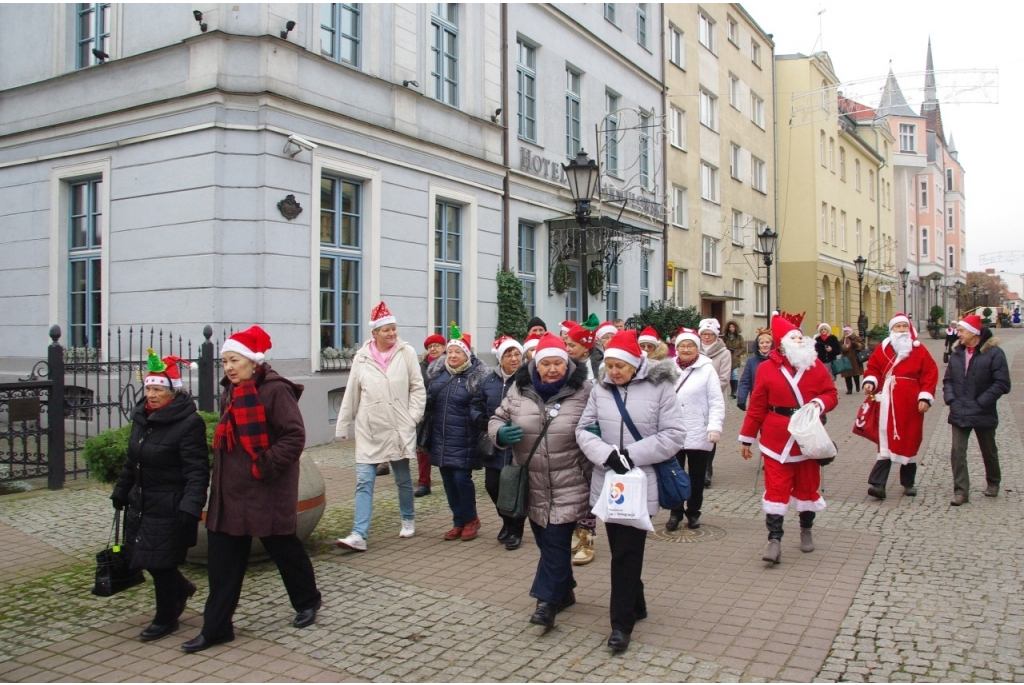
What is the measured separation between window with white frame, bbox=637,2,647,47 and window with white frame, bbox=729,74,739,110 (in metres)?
8.50

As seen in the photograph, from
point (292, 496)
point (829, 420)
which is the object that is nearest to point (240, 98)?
point (292, 496)

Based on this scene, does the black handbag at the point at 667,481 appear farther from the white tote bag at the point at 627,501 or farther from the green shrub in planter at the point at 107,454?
the green shrub in planter at the point at 107,454

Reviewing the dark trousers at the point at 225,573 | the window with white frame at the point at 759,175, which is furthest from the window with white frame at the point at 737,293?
the dark trousers at the point at 225,573

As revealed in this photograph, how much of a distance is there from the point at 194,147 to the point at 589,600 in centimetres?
924

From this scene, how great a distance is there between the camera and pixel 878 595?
5723 mm

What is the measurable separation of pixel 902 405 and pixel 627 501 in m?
5.41

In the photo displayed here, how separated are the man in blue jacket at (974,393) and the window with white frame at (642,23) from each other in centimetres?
1793

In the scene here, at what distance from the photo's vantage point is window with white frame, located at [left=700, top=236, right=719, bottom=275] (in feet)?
97.9

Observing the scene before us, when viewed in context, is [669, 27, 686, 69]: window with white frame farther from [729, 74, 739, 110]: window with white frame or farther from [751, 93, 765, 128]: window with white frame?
[751, 93, 765, 128]: window with white frame

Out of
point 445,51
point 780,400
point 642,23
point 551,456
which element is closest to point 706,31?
Result: point 642,23

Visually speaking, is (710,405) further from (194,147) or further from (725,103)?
(725,103)

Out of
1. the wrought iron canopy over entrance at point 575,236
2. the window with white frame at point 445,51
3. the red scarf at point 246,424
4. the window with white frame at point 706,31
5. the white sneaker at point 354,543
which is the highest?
the window with white frame at point 706,31

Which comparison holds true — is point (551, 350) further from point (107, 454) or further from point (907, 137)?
point (907, 137)

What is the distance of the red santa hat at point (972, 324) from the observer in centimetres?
896
